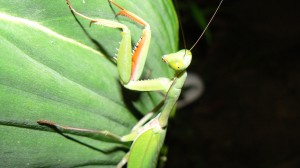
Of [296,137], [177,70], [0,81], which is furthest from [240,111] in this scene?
[0,81]

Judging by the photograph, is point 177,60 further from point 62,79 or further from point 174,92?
point 62,79

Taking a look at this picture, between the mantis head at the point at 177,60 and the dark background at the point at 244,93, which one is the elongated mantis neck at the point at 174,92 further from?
the dark background at the point at 244,93

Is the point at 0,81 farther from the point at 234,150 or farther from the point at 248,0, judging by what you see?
the point at 248,0

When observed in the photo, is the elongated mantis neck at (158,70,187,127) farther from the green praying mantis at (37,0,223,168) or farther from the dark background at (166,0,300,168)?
the dark background at (166,0,300,168)

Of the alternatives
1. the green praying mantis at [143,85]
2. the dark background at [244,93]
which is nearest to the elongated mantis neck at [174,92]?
the green praying mantis at [143,85]

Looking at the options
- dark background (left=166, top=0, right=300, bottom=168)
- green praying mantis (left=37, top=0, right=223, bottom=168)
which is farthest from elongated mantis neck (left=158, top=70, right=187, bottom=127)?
dark background (left=166, top=0, right=300, bottom=168)
